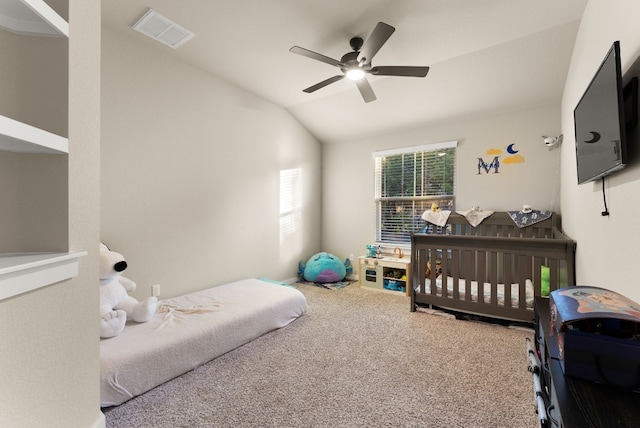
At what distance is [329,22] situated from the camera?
2.37 metres

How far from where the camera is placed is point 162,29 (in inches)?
94.3

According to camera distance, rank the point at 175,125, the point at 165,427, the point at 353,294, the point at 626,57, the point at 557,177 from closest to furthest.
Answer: the point at 626,57 → the point at 165,427 → the point at 175,125 → the point at 557,177 → the point at 353,294

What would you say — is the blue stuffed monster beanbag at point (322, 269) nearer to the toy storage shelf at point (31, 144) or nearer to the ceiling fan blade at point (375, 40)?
the ceiling fan blade at point (375, 40)

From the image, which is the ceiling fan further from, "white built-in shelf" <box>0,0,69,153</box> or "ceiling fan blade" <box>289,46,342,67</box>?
"white built-in shelf" <box>0,0,69,153</box>

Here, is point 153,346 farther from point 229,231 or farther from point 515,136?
point 515,136

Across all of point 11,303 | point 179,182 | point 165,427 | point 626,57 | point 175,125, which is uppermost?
point 175,125

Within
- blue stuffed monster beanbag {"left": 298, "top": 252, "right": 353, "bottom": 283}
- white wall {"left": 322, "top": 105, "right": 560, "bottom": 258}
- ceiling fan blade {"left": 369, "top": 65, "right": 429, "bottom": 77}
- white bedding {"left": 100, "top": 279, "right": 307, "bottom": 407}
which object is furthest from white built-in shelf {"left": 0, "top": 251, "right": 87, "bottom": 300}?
white wall {"left": 322, "top": 105, "right": 560, "bottom": 258}

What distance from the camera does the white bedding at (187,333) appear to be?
1.68 metres

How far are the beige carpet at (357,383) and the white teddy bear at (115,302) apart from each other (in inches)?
21.0

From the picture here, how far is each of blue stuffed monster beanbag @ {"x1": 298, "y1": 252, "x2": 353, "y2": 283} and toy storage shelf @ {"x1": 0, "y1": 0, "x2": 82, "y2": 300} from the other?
3.31 m

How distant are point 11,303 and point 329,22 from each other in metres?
2.61

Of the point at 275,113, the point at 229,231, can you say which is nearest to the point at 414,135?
the point at 275,113

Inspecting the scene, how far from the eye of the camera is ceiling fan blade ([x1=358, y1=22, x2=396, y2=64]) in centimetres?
190

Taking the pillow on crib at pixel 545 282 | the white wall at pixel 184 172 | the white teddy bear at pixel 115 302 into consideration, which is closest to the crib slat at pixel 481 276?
the pillow on crib at pixel 545 282
